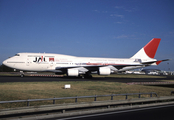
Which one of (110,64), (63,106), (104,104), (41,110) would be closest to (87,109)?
(104,104)

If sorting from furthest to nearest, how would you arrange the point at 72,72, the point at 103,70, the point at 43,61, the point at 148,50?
1. the point at 148,50
2. the point at 103,70
3. the point at 43,61
4. the point at 72,72

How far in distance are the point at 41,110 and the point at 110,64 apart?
125ft

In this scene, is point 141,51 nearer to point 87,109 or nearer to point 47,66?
point 47,66

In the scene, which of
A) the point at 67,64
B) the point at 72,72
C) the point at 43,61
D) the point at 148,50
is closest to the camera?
the point at 72,72

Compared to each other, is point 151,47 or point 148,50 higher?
point 151,47

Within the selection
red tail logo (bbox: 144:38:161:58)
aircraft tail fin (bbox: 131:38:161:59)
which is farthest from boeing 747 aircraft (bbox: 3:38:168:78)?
red tail logo (bbox: 144:38:161:58)

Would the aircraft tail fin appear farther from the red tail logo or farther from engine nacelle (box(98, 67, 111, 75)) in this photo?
engine nacelle (box(98, 67, 111, 75))

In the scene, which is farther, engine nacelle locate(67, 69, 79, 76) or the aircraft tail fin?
the aircraft tail fin

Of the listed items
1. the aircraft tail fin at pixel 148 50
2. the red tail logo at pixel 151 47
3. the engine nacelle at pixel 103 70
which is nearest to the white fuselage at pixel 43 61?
the engine nacelle at pixel 103 70

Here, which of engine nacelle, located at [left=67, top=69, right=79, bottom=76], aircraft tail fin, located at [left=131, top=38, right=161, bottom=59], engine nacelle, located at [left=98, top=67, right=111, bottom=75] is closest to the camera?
engine nacelle, located at [left=67, top=69, right=79, bottom=76]

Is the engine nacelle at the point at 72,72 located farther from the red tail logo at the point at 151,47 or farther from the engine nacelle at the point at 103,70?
the red tail logo at the point at 151,47

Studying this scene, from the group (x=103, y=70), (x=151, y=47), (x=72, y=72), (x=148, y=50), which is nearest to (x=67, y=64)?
(x=72, y=72)

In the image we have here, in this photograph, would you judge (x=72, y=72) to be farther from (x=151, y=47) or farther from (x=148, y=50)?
(x=151, y=47)

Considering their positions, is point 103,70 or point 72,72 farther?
point 103,70
